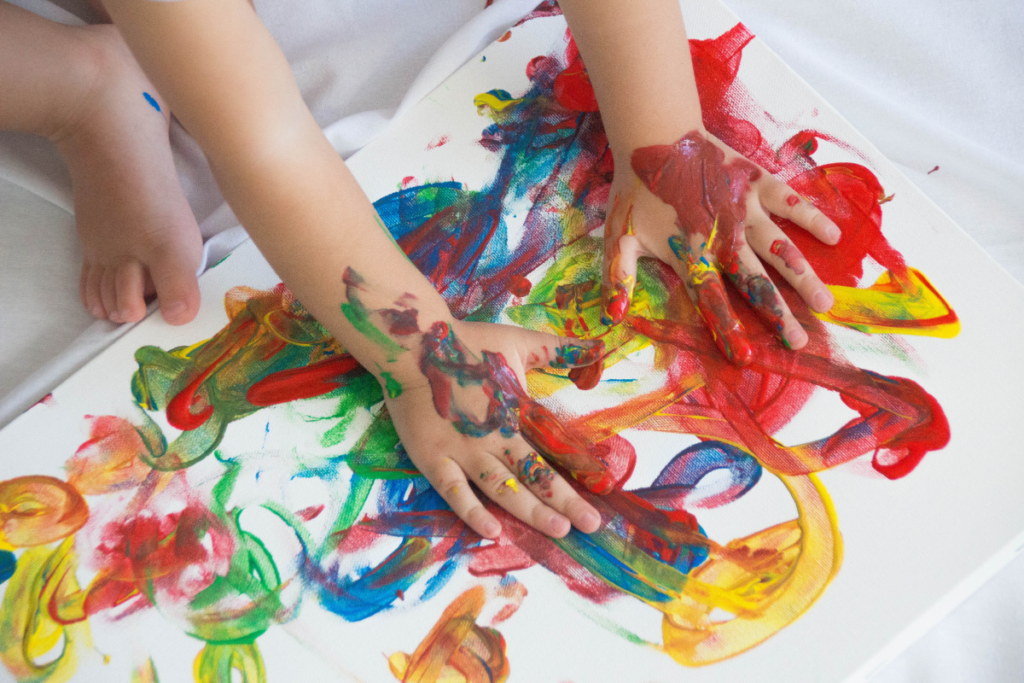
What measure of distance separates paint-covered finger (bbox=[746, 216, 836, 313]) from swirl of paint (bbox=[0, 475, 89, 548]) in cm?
76

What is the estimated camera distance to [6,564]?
2.20 feet

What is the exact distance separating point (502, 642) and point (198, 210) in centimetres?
71

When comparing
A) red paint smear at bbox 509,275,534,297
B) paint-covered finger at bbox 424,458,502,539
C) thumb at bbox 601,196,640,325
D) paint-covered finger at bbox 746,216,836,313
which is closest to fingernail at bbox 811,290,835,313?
paint-covered finger at bbox 746,216,836,313

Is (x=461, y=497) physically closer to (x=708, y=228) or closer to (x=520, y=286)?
(x=520, y=286)

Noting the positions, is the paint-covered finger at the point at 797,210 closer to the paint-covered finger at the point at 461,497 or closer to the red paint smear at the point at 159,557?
the paint-covered finger at the point at 461,497

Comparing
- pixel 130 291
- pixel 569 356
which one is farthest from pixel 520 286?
pixel 130 291

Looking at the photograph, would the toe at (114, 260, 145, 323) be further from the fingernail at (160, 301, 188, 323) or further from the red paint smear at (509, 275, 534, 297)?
the red paint smear at (509, 275, 534, 297)

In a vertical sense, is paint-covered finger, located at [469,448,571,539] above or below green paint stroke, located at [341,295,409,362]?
below

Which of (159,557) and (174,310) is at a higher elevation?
(174,310)

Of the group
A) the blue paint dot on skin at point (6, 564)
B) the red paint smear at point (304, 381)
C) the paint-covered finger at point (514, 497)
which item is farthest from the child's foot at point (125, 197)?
the paint-covered finger at point (514, 497)

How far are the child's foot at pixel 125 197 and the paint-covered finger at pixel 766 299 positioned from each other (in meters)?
0.62

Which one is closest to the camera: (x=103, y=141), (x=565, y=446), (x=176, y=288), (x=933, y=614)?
(x=933, y=614)

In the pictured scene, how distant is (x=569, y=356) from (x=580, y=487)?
0.45 ft

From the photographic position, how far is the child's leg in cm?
86
